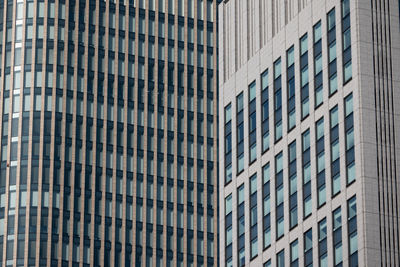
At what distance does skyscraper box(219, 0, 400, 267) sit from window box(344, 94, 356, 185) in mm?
95

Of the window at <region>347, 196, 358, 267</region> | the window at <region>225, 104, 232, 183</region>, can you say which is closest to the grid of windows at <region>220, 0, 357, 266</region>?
the window at <region>347, 196, 358, 267</region>

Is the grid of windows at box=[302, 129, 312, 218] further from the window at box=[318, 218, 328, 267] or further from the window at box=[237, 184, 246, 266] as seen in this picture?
the window at box=[237, 184, 246, 266]

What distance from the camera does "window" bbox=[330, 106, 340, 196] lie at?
126500 mm

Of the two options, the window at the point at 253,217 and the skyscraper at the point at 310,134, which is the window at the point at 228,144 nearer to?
the skyscraper at the point at 310,134

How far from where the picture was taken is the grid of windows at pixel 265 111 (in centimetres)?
13959

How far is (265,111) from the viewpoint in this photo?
5531 inches

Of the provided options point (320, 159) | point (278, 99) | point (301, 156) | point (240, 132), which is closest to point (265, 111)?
point (278, 99)

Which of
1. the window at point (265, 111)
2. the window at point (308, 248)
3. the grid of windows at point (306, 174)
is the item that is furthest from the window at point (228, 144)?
the window at point (308, 248)

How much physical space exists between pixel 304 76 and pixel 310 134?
17.4 ft

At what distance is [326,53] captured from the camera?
131 m

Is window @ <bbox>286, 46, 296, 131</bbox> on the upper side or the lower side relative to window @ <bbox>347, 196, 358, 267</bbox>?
upper

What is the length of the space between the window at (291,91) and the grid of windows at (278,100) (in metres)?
1.41

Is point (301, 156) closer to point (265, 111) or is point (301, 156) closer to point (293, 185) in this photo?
point (293, 185)

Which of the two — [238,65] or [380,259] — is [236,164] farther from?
[380,259]
